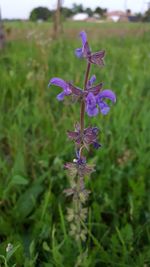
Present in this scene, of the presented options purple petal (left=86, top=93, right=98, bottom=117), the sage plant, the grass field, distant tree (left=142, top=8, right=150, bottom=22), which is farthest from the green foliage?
purple petal (left=86, top=93, right=98, bottom=117)

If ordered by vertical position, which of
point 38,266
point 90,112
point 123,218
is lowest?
point 38,266

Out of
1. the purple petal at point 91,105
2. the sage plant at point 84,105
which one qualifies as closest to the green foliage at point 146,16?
the sage plant at point 84,105

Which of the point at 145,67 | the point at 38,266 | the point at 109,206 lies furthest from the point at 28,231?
the point at 145,67

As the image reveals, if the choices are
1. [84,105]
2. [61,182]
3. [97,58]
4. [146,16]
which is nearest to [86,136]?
[84,105]

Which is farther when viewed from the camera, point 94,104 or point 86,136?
point 86,136

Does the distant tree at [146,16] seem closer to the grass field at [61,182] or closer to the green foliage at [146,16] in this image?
the green foliage at [146,16]

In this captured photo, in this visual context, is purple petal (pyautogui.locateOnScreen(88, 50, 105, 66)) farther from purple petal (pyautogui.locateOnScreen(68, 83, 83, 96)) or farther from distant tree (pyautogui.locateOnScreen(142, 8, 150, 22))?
distant tree (pyautogui.locateOnScreen(142, 8, 150, 22))

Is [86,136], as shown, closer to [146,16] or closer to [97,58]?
[97,58]

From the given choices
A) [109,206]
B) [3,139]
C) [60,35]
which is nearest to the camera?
[109,206]

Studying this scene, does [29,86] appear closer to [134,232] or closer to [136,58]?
[136,58]

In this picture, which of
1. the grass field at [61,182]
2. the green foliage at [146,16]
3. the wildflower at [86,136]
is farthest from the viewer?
the green foliage at [146,16]

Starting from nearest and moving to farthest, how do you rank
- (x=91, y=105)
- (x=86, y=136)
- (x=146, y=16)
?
(x=91, y=105) < (x=86, y=136) < (x=146, y=16)
